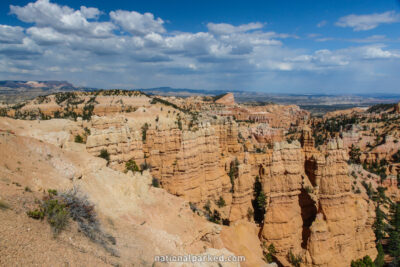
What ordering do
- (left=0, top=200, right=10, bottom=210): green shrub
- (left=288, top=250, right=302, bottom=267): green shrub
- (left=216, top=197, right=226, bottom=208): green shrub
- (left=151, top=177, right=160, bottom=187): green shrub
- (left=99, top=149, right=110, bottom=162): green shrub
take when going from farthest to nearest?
(left=216, top=197, right=226, bottom=208): green shrub < (left=151, top=177, right=160, bottom=187): green shrub < (left=99, top=149, right=110, bottom=162): green shrub < (left=288, top=250, right=302, bottom=267): green shrub < (left=0, top=200, right=10, bottom=210): green shrub

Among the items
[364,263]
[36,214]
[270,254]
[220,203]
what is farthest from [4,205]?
[364,263]

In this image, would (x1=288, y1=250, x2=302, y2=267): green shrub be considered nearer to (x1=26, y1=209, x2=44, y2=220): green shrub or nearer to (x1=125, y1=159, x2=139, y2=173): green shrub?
(x1=125, y1=159, x2=139, y2=173): green shrub

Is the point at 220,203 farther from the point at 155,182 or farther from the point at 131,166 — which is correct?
the point at 131,166

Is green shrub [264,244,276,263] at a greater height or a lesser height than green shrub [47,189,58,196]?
lesser

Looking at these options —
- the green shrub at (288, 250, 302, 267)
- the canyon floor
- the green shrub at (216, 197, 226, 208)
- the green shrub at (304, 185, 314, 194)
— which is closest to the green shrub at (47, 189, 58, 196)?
the canyon floor

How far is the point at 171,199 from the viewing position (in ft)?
75.2

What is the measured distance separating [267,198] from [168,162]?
11.0 m

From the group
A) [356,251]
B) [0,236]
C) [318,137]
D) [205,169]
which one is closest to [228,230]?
[205,169]

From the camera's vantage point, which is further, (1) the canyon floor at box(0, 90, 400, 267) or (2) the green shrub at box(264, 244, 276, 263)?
(2) the green shrub at box(264, 244, 276, 263)

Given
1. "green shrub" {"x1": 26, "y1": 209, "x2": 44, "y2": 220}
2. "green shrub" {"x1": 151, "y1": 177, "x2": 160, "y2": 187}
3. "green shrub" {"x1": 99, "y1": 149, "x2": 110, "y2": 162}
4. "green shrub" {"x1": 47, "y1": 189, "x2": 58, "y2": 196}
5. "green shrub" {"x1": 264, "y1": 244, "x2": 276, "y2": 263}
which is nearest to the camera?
"green shrub" {"x1": 26, "y1": 209, "x2": 44, "y2": 220}

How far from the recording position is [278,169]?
27938 millimetres

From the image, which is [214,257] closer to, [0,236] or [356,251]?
[0,236]

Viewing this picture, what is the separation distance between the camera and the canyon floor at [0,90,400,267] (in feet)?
38.4

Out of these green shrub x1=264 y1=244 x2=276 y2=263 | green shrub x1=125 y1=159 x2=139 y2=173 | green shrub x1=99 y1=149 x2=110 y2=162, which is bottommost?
green shrub x1=264 y1=244 x2=276 y2=263
